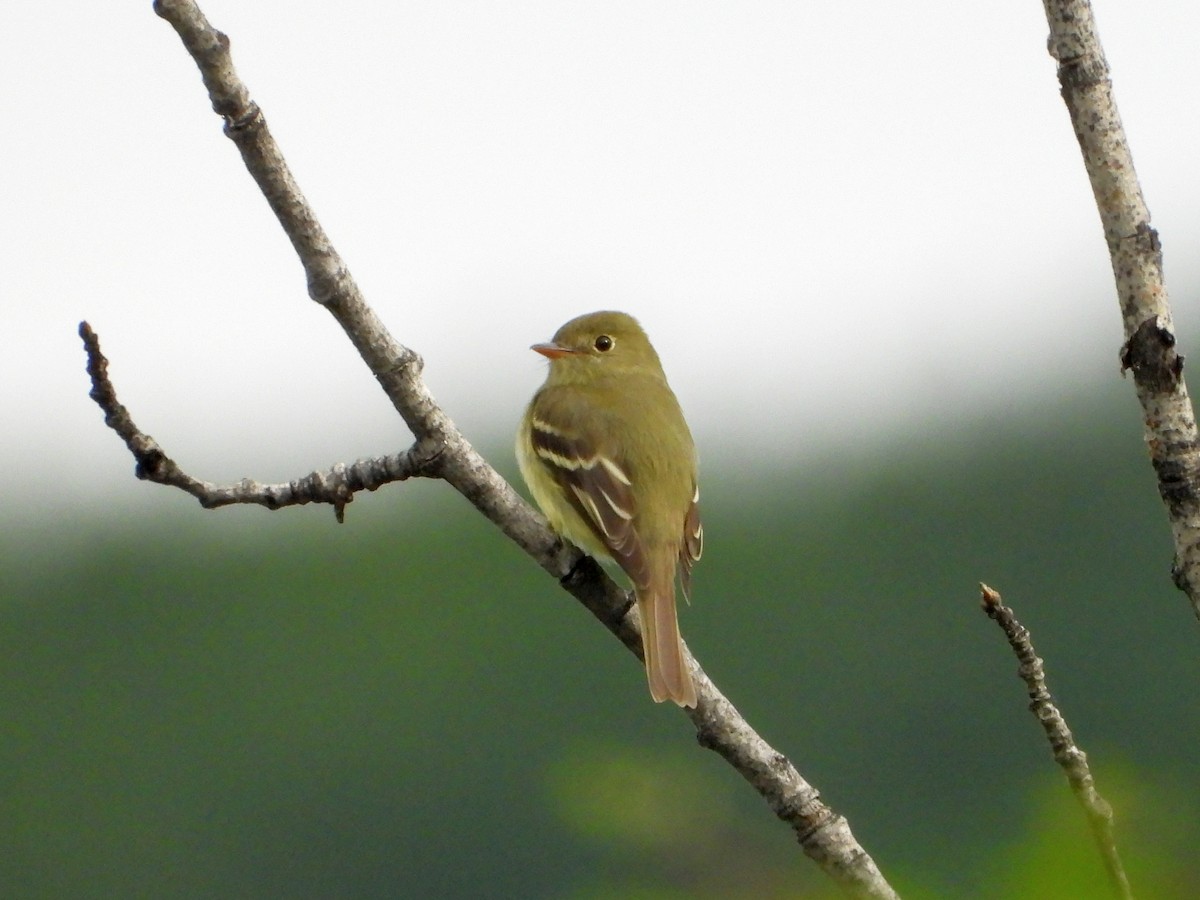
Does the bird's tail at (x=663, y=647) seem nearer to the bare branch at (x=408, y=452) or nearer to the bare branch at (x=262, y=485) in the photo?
the bare branch at (x=408, y=452)

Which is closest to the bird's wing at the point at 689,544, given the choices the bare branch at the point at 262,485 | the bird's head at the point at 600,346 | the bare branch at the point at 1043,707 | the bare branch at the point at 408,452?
the bird's head at the point at 600,346

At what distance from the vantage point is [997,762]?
742 inches

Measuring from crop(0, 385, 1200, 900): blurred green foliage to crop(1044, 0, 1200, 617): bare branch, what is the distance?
14611 mm

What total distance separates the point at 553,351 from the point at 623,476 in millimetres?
1449

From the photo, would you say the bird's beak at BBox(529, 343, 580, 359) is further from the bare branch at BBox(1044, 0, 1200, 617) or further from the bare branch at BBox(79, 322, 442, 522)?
the bare branch at BBox(1044, 0, 1200, 617)

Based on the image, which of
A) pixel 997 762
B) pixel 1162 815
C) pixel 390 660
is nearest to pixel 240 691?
pixel 390 660

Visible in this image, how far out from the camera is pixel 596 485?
6.18m

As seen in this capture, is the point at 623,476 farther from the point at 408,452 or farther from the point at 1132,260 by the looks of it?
the point at 1132,260

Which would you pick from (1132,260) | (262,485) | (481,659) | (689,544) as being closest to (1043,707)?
(1132,260)

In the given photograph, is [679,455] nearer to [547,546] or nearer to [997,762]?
[547,546]

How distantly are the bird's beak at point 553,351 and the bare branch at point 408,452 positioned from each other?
3.52 metres

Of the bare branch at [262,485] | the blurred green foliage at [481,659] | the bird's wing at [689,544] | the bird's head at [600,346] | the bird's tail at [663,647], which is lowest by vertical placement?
the blurred green foliage at [481,659]

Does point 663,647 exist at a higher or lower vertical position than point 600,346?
lower

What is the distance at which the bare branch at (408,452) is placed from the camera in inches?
117
